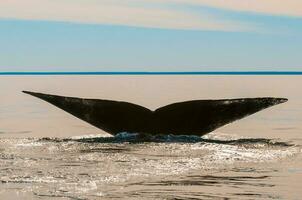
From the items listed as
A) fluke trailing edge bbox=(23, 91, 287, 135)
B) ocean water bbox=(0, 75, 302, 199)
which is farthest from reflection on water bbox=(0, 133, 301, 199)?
fluke trailing edge bbox=(23, 91, 287, 135)

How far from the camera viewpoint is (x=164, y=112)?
19.5 meters

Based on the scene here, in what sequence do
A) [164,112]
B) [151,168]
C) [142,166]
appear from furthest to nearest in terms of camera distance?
1. [164,112]
2. [142,166]
3. [151,168]

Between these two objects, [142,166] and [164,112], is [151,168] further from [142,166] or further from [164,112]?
[164,112]

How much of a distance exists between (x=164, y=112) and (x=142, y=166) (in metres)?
4.24

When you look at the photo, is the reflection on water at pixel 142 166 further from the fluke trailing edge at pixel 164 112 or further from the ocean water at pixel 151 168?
the fluke trailing edge at pixel 164 112

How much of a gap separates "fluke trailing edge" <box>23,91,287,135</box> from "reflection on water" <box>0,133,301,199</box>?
0.39 metres

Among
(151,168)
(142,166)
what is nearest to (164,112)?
(142,166)

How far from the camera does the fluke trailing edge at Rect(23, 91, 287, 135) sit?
63.3ft

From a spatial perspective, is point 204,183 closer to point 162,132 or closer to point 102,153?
point 102,153

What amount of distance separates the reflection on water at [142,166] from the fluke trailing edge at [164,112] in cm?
39

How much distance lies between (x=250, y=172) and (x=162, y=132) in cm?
600

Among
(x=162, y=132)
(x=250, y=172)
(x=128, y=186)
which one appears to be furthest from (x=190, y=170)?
(x=162, y=132)

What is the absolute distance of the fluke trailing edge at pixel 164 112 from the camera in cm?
1930

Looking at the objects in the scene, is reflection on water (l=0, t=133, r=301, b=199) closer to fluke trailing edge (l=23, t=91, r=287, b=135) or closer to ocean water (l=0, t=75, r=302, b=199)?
ocean water (l=0, t=75, r=302, b=199)
